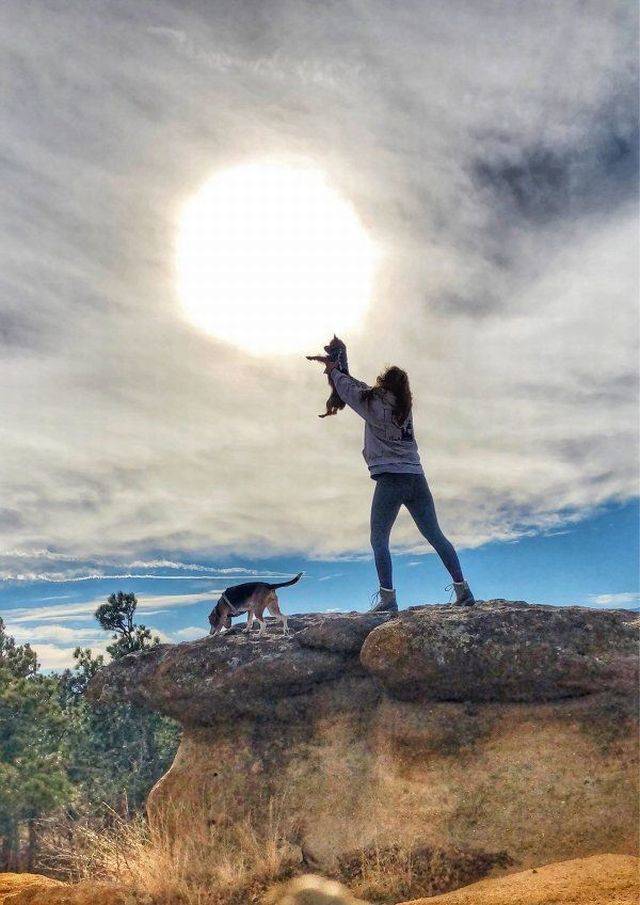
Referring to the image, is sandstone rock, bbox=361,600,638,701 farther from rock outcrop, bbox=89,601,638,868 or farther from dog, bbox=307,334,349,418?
dog, bbox=307,334,349,418

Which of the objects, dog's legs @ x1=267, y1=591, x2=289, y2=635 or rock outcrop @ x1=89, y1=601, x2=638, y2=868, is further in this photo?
dog's legs @ x1=267, y1=591, x2=289, y2=635

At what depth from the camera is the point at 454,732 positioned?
8.45 meters

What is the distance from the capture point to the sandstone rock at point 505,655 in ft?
26.7

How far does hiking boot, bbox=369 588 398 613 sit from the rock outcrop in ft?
0.72

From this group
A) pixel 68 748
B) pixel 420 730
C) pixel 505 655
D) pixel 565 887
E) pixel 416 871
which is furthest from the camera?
pixel 68 748

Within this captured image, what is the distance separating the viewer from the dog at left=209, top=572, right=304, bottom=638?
1024 centimetres

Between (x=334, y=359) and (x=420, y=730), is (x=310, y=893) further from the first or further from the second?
(x=334, y=359)

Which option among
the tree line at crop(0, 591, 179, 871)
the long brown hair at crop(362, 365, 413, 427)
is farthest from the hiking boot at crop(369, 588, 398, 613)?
the tree line at crop(0, 591, 179, 871)

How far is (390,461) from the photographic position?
9070mm

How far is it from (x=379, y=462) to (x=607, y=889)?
17.0 feet

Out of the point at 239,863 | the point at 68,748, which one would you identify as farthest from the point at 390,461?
the point at 68,748

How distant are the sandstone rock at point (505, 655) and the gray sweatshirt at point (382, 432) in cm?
203

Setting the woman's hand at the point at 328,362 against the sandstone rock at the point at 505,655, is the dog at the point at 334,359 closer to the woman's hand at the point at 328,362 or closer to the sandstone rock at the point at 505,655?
the woman's hand at the point at 328,362

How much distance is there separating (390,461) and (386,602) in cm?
215
